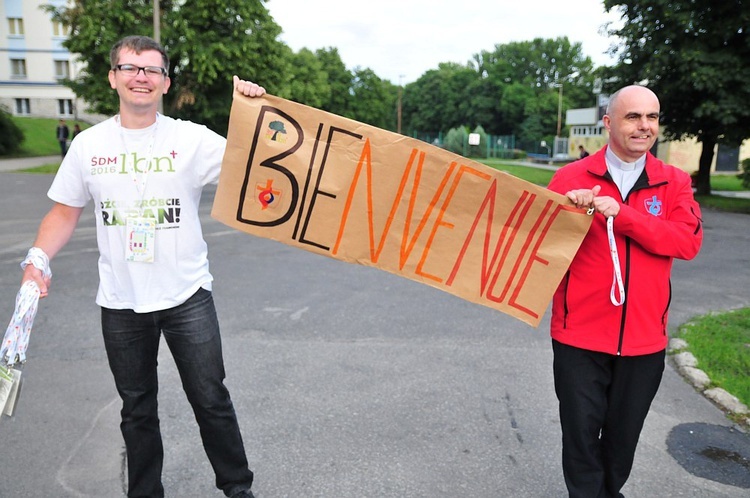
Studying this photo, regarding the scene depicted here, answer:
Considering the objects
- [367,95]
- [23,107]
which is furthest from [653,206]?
[367,95]

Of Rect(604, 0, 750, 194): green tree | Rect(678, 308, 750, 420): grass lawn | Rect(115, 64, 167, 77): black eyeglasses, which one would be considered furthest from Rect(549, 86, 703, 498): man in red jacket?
Rect(604, 0, 750, 194): green tree

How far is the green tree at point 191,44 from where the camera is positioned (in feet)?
97.3

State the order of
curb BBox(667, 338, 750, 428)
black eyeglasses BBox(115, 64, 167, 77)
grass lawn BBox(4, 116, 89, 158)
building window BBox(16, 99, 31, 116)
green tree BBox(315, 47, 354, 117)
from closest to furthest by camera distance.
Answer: black eyeglasses BBox(115, 64, 167, 77) → curb BBox(667, 338, 750, 428) → grass lawn BBox(4, 116, 89, 158) → building window BBox(16, 99, 31, 116) → green tree BBox(315, 47, 354, 117)

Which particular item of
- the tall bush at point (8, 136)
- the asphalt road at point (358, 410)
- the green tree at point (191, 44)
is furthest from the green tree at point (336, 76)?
the asphalt road at point (358, 410)

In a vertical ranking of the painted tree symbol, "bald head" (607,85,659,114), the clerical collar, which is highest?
"bald head" (607,85,659,114)

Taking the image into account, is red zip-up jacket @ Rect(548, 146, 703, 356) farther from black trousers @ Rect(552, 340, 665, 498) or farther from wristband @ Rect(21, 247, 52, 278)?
wristband @ Rect(21, 247, 52, 278)

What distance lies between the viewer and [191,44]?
1188 inches

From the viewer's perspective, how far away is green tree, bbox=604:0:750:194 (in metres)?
18.1

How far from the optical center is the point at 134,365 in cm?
303

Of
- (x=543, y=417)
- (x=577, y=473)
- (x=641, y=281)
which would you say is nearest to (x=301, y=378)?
(x=543, y=417)

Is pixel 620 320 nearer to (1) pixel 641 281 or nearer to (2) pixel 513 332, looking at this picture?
(1) pixel 641 281

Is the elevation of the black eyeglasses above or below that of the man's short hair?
below

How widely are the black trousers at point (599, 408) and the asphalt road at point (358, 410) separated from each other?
443 millimetres

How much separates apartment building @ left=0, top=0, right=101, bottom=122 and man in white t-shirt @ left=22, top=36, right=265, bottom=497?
61.4m
